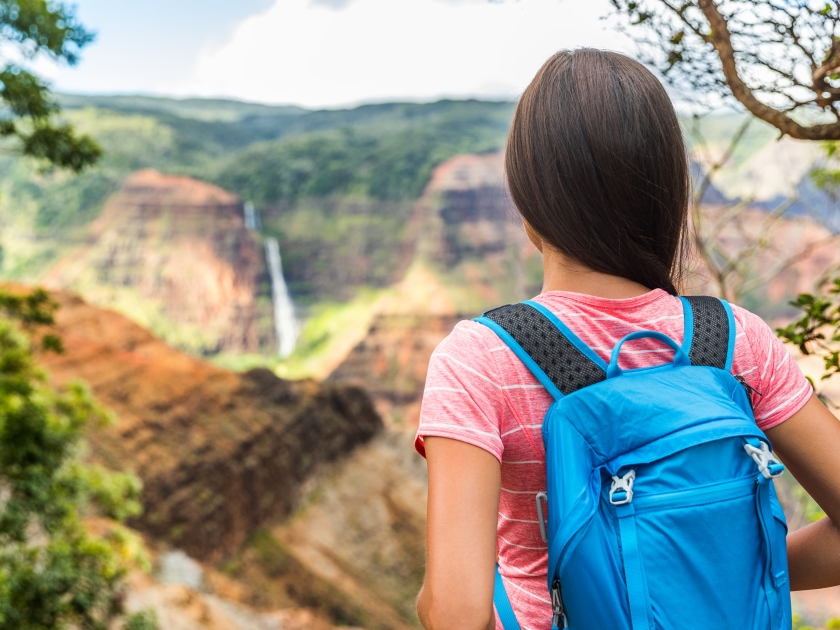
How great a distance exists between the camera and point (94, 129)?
173 ft

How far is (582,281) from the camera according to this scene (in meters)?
0.90

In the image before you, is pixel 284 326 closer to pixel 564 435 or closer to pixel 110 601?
pixel 110 601

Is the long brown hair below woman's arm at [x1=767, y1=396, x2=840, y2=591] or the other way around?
the other way around

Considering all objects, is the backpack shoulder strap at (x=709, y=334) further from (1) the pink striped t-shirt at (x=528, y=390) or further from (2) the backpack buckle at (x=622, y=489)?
(2) the backpack buckle at (x=622, y=489)

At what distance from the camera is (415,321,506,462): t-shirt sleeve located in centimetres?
76

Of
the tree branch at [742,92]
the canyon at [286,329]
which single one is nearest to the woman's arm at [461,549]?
the tree branch at [742,92]

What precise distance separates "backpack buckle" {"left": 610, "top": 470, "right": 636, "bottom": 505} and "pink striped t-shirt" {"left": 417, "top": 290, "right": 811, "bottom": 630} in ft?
0.31

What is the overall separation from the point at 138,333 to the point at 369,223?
32921mm

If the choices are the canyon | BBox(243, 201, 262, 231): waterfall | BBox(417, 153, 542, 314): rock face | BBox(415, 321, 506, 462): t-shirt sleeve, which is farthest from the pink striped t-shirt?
BBox(243, 201, 262, 231): waterfall

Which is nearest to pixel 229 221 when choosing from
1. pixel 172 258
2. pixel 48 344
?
pixel 172 258

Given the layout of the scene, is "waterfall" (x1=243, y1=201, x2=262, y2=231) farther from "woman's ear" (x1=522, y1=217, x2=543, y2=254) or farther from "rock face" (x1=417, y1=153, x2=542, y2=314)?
"woman's ear" (x1=522, y1=217, x2=543, y2=254)

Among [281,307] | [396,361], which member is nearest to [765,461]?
[396,361]

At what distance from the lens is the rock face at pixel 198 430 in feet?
54.9

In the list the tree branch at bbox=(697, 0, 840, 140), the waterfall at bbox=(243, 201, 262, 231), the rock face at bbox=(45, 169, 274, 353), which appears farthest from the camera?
the waterfall at bbox=(243, 201, 262, 231)
